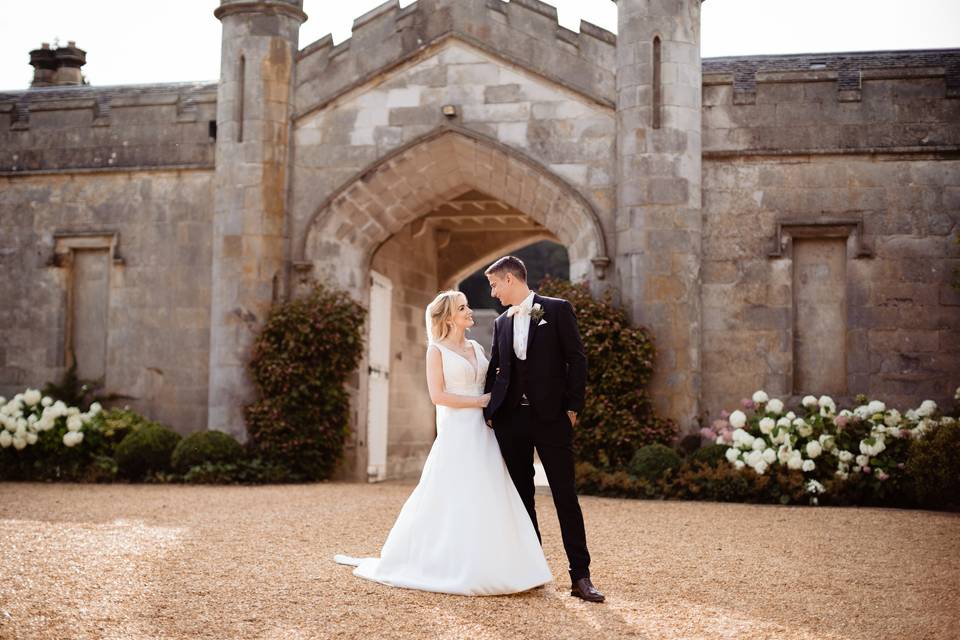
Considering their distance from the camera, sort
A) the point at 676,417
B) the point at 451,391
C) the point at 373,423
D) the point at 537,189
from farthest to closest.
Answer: the point at 373,423, the point at 537,189, the point at 676,417, the point at 451,391

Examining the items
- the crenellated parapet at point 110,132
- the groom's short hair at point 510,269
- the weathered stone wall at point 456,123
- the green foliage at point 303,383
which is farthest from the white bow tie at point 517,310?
the crenellated parapet at point 110,132

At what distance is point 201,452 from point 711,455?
194 inches

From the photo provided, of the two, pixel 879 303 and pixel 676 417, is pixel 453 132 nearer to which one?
pixel 676 417

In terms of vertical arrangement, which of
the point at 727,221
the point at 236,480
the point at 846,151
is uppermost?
the point at 846,151

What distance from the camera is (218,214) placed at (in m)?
11.7

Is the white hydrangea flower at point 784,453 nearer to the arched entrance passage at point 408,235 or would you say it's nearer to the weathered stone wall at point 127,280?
the arched entrance passage at point 408,235

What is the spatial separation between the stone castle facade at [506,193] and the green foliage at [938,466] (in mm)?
1879

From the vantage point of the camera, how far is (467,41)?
11508mm

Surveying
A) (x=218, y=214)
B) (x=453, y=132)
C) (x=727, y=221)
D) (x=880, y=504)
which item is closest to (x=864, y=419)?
(x=880, y=504)

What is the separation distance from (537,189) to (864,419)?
3993 mm

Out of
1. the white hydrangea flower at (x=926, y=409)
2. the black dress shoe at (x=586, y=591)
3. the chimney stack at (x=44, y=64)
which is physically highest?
the chimney stack at (x=44, y=64)

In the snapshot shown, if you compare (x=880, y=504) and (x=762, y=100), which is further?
(x=762, y=100)

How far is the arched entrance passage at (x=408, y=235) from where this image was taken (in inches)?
449

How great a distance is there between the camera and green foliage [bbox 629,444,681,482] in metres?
9.86
